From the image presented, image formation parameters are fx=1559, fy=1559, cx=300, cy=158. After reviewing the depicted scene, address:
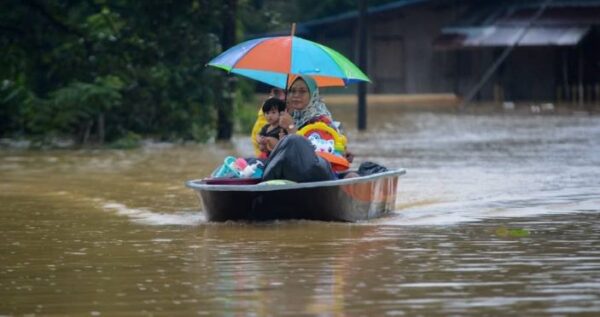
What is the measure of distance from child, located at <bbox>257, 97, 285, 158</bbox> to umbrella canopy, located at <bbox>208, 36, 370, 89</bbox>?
0.30 metres

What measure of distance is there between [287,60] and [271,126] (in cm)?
66

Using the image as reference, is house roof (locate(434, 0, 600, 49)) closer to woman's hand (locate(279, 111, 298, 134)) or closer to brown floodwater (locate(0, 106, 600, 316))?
brown floodwater (locate(0, 106, 600, 316))

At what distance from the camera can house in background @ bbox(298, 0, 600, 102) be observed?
47.0 m

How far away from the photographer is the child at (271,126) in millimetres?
14492

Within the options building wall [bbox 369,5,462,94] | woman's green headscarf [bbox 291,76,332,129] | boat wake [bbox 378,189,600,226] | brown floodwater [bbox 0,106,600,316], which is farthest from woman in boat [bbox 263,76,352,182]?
building wall [bbox 369,5,462,94]

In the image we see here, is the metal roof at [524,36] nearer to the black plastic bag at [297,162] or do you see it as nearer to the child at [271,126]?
the child at [271,126]

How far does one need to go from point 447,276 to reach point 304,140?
3473 mm

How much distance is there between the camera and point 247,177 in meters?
14.2


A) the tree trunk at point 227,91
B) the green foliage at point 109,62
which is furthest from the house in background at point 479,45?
the green foliage at point 109,62

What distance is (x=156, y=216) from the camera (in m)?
15.4

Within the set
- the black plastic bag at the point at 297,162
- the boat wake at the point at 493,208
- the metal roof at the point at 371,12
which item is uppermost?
the metal roof at the point at 371,12

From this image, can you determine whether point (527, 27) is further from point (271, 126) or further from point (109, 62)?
point (271, 126)

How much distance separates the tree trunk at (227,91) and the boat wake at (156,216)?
11.6m

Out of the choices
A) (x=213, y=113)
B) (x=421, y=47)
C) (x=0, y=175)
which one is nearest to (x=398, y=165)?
(x=0, y=175)
